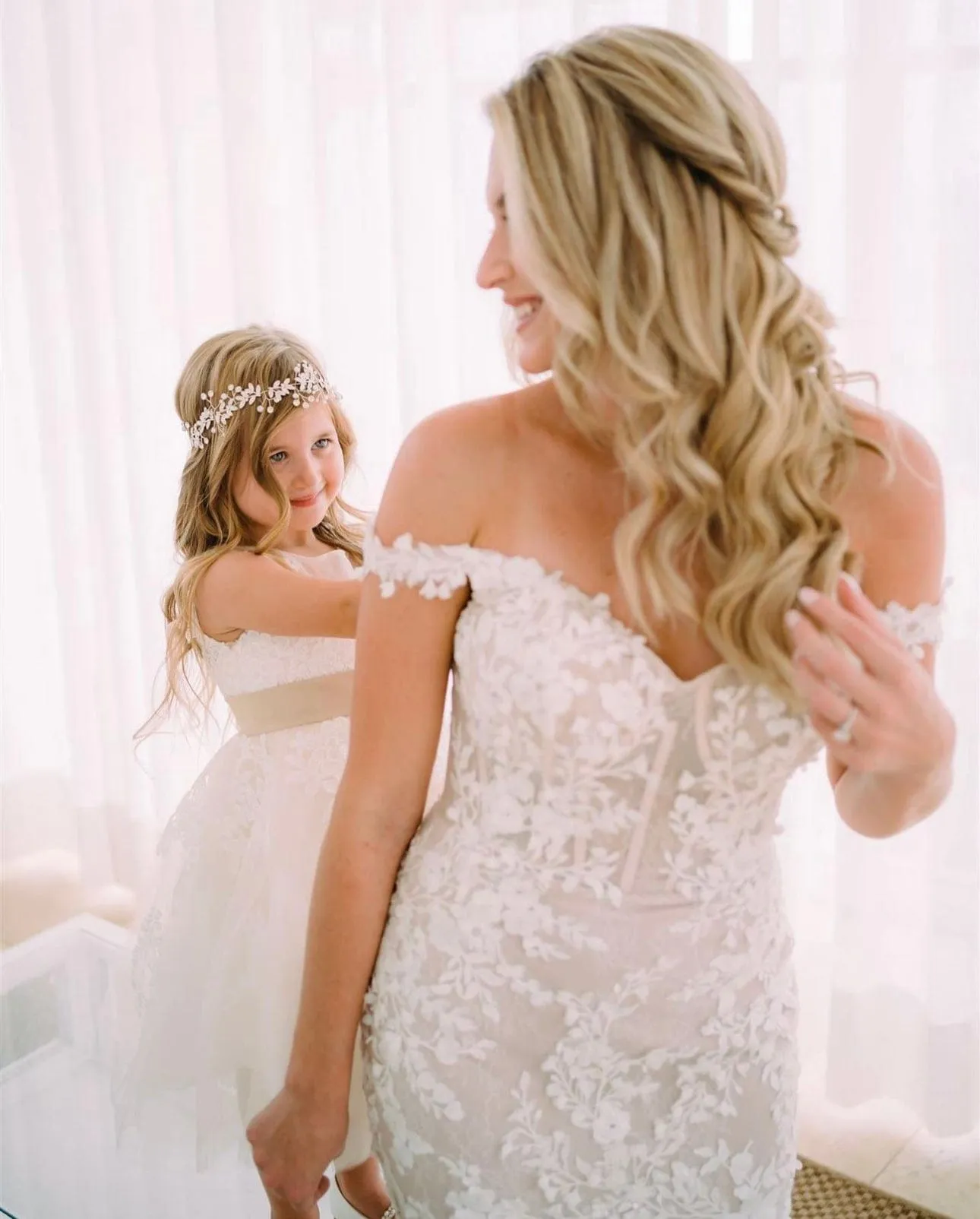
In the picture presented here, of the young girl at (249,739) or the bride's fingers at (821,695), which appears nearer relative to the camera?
the bride's fingers at (821,695)

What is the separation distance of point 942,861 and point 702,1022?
109cm

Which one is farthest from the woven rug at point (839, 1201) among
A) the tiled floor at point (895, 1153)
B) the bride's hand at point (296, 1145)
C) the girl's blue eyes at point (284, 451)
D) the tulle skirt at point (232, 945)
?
the girl's blue eyes at point (284, 451)

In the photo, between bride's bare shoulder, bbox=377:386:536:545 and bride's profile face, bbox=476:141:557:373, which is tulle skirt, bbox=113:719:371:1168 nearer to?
bride's bare shoulder, bbox=377:386:536:545

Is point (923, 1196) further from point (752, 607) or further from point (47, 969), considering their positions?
point (47, 969)

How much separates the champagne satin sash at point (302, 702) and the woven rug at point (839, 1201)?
1.24 metres

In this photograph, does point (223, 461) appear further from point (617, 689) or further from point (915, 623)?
point (915, 623)

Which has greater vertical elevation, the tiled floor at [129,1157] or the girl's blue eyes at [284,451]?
the girl's blue eyes at [284,451]

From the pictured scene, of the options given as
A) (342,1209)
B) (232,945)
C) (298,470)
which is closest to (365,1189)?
(342,1209)

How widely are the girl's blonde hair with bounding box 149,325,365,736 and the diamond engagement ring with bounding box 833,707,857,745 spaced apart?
105 cm

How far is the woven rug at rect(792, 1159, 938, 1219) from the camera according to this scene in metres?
2.04

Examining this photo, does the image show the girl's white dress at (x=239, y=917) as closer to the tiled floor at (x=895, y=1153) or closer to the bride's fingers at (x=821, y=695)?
the bride's fingers at (x=821, y=695)

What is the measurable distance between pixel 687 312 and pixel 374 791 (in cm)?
54

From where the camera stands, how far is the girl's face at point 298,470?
5.83 feet

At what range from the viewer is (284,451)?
5.88 feet
